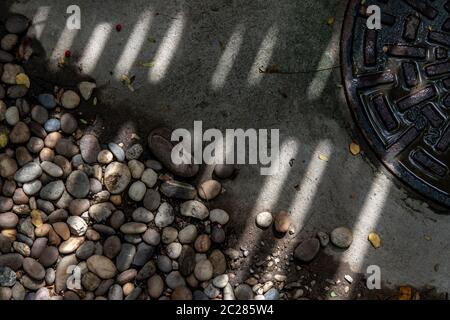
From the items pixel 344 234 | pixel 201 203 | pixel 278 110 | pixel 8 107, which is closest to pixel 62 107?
pixel 8 107

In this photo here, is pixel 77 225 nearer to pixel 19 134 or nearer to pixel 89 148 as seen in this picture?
pixel 89 148

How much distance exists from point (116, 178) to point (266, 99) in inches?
39.9

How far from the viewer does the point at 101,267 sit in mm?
3219

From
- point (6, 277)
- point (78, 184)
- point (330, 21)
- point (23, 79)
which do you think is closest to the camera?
point (6, 277)

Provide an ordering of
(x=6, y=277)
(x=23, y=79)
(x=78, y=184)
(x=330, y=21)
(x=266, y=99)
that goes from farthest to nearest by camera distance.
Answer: (x=330, y=21) < (x=266, y=99) < (x=23, y=79) < (x=78, y=184) < (x=6, y=277)

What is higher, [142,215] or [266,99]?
[266,99]

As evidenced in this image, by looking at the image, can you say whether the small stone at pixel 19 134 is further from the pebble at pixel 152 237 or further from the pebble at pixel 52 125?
the pebble at pixel 152 237

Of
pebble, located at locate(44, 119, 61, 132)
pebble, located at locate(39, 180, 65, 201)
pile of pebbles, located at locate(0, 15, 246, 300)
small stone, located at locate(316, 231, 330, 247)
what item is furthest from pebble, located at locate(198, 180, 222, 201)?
pebble, located at locate(44, 119, 61, 132)

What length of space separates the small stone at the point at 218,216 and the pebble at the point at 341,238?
2.06 feet

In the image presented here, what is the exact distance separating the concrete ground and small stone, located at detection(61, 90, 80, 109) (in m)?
0.16

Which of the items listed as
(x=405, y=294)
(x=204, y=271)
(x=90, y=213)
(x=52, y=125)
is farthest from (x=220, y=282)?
(x=52, y=125)

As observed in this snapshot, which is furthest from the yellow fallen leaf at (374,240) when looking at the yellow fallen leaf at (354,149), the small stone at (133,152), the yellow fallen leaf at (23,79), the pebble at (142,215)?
the yellow fallen leaf at (23,79)

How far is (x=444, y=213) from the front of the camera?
3.46 meters

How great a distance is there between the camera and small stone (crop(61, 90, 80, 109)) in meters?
A: 3.41
